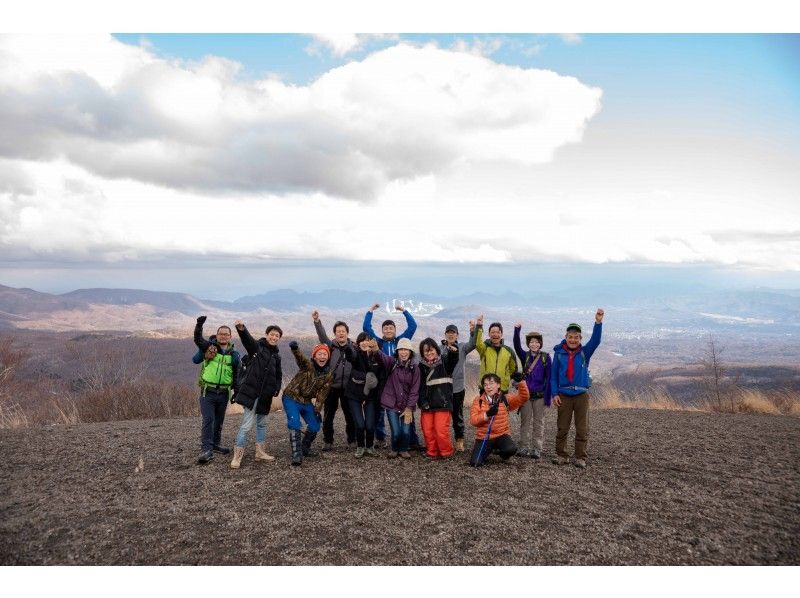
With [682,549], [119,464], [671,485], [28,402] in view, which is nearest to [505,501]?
[682,549]

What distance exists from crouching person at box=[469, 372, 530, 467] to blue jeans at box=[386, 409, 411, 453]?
3.83 feet

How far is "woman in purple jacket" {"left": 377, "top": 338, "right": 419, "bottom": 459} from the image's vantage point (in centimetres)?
775

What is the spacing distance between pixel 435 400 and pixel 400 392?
1.94ft

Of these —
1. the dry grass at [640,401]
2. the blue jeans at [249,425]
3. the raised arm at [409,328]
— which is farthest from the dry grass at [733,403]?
the blue jeans at [249,425]

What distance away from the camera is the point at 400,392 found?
25.5 ft

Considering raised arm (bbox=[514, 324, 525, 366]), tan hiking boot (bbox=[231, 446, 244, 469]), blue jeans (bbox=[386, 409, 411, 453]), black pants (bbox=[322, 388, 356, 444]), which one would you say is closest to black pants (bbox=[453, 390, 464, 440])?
blue jeans (bbox=[386, 409, 411, 453])

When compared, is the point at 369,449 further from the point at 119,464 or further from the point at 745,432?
the point at 745,432

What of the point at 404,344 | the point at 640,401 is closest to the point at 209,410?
the point at 404,344

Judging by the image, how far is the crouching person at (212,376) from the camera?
771cm

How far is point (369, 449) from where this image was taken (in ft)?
26.5

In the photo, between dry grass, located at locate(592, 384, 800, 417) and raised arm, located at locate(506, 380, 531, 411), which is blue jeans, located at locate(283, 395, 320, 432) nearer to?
raised arm, located at locate(506, 380, 531, 411)

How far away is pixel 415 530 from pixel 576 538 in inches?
66.7

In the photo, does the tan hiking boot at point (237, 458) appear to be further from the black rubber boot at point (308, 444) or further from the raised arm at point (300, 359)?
the raised arm at point (300, 359)

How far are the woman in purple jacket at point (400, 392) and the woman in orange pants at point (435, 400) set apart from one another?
0.17 m
